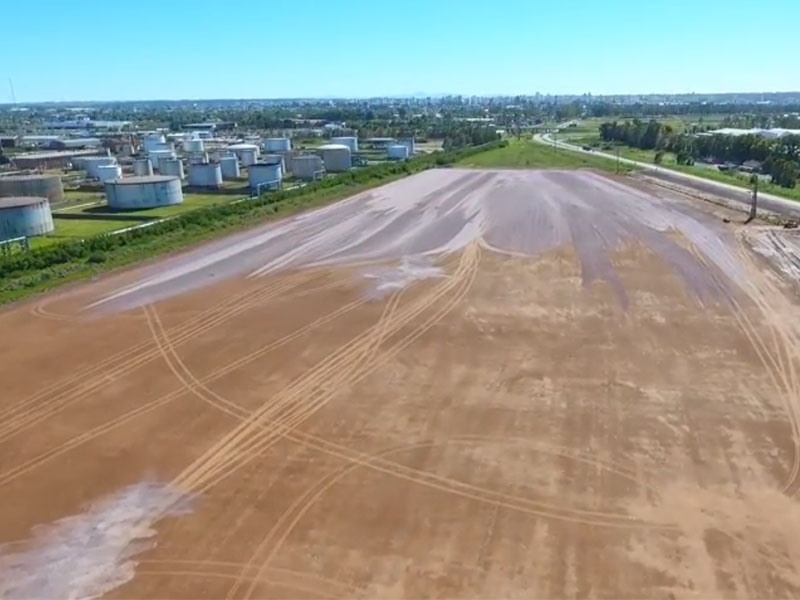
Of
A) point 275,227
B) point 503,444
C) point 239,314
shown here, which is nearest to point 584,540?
point 503,444

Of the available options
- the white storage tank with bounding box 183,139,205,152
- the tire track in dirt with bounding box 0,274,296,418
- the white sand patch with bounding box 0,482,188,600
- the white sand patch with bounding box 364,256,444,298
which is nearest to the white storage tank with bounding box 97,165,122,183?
the white storage tank with bounding box 183,139,205,152

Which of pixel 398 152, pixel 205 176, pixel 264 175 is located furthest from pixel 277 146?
pixel 264 175

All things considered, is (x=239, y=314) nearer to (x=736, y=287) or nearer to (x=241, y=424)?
(x=241, y=424)

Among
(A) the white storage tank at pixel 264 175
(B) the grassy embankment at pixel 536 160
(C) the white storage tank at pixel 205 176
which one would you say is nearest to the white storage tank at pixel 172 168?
(C) the white storage tank at pixel 205 176

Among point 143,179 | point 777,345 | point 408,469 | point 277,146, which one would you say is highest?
point 143,179

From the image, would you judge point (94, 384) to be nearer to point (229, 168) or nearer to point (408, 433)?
point (408, 433)

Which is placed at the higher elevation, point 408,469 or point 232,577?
point 408,469
